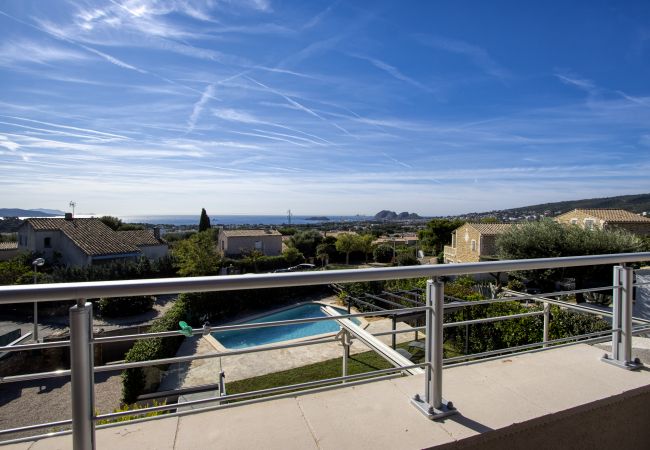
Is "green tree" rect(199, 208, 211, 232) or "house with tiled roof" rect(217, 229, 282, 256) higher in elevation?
"green tree" rect(199, 208, 211, 232)

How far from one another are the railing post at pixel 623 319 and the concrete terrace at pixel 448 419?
3.7 inches

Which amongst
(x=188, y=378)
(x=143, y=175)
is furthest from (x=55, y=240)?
(x=188, y=378)

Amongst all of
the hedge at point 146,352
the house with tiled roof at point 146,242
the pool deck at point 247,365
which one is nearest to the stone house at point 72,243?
the house with tiled roof at point 146,242

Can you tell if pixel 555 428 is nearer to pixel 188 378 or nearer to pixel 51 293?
pixel 51 293

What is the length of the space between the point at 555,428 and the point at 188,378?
977cm

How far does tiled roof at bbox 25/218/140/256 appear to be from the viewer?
27703 millimetres

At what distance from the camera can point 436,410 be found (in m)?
1.75

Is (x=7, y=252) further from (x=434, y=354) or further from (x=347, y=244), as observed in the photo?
(x=434, y=354)

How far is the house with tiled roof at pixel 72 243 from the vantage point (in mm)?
27409

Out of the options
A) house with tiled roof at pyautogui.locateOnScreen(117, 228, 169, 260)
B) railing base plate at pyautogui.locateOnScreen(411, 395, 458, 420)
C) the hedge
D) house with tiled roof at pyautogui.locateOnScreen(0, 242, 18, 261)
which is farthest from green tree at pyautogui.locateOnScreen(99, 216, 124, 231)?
railing base plate at pyautogui.locateOnScreen(411, 395, 458, 420)

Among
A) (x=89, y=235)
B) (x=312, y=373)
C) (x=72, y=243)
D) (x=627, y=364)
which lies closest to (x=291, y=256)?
(x=89, y=235)

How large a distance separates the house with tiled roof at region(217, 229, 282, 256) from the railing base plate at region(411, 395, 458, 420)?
128 feet

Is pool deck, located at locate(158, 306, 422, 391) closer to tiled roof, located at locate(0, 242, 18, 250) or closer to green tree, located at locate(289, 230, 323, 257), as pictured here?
tiled roof, located at locate(0, 242, 18, 250)

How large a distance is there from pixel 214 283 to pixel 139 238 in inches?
1386
